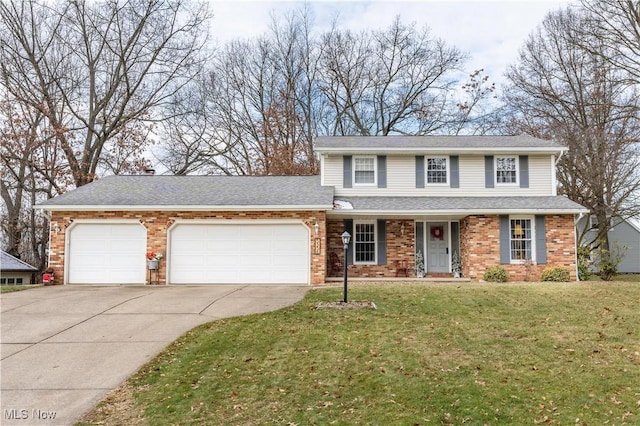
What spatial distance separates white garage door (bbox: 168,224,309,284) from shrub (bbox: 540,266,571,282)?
7.79m

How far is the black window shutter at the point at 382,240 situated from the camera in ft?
51.4

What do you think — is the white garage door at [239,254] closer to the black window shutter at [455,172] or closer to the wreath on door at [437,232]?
the wreath on door at [437,232]

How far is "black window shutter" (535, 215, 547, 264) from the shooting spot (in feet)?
47.7

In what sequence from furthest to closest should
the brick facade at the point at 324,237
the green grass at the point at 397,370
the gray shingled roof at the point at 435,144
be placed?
the gray shingled roof at the point at 435,144, the brick facade at the point at 324,237, the green grass at the point at 397,370

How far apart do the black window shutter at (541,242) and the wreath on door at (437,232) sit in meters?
3.18

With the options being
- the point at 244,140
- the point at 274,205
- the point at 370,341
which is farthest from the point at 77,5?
the point at 370,341

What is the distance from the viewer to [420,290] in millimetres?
11633

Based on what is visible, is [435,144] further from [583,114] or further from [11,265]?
[11,265]

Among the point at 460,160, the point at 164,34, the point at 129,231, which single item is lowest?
the point at 129,231

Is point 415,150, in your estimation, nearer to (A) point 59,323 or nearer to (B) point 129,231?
(B) point 129,231

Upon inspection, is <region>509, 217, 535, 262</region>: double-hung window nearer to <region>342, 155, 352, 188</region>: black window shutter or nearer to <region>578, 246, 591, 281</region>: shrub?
<region>578, 246, 591, 281</region>: shrub

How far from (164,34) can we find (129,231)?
15368 mm

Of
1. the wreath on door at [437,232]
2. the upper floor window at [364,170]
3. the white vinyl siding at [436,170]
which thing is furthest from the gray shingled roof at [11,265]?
the white vinyl siding at [436,170]

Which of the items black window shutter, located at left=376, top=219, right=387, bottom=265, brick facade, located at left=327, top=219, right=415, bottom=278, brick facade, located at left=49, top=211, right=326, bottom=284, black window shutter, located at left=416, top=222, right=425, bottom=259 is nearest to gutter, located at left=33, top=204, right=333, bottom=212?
brick facade, located at left=49, top=211, right=326, bottom=284
